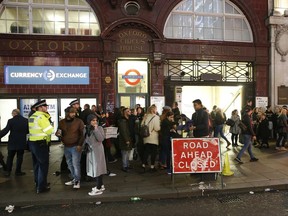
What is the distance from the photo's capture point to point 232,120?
990 centimetres

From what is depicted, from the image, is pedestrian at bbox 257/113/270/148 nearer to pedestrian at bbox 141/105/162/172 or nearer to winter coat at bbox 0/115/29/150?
pedestrian at bbox 141/105/162/172

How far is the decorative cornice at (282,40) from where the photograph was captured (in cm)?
1334

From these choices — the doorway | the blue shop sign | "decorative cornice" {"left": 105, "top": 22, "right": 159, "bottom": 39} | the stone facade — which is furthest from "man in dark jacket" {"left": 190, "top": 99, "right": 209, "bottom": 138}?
the blue shop sign

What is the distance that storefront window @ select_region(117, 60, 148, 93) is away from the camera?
1245 centimetres

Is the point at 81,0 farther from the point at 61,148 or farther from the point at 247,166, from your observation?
the point at 247,166

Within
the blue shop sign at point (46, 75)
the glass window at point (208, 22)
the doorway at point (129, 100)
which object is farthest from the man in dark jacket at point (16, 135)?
the glass window at point (208, 22)

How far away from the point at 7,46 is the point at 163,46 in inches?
286

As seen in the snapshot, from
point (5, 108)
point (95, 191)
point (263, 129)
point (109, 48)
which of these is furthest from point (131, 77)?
point (95, 191)

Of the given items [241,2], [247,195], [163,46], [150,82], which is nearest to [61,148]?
[150,82]

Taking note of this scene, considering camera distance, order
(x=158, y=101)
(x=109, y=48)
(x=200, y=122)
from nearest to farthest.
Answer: (x=200, y=122) < (x=109, y=48) < (x=158, y=101)

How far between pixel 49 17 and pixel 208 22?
8.05 metres

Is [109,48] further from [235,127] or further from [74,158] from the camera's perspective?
[74,158]

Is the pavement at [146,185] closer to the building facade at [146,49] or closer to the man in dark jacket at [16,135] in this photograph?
the man in dark jacket at [16,135]

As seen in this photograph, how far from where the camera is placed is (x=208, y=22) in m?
13.2
